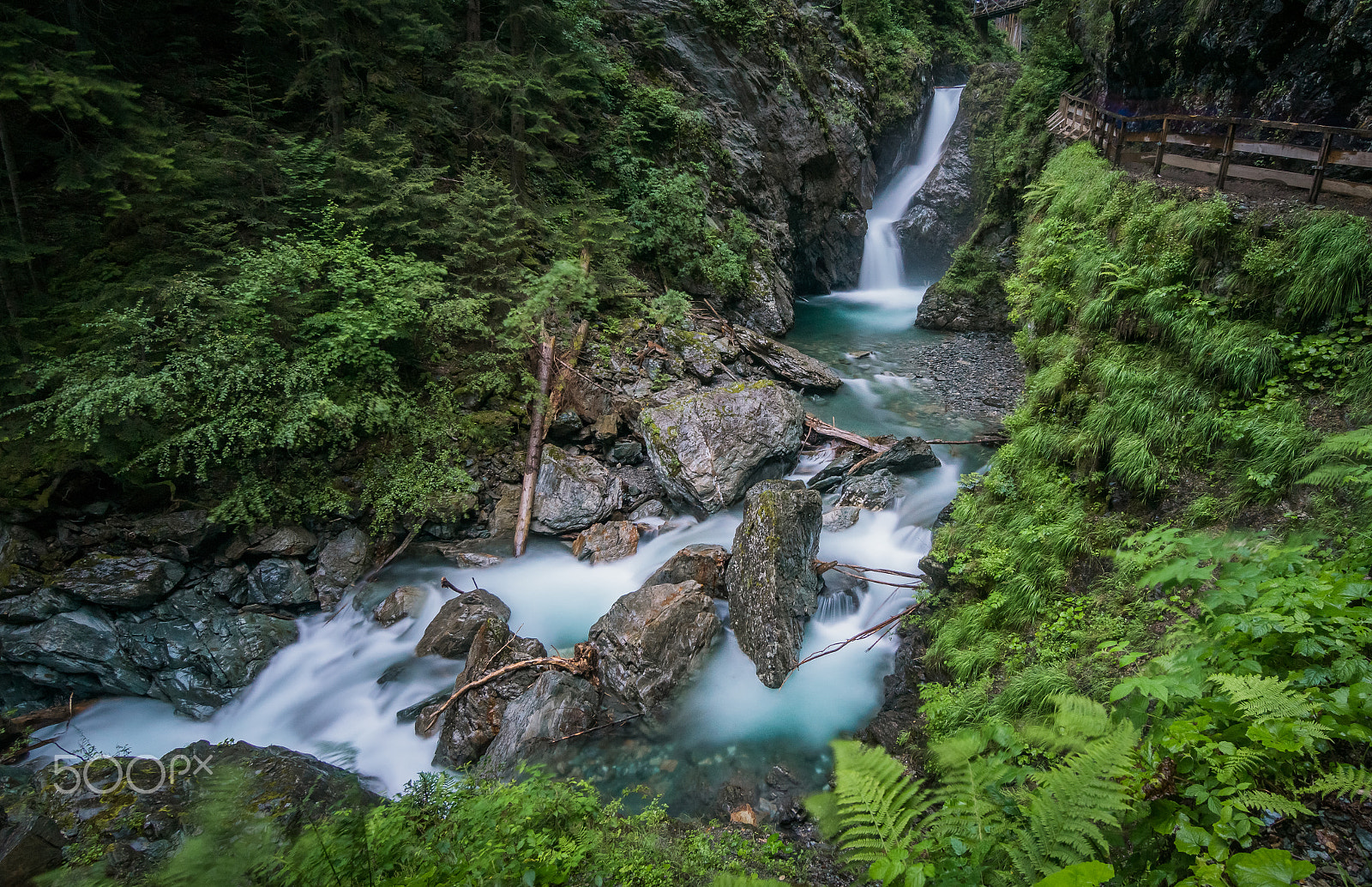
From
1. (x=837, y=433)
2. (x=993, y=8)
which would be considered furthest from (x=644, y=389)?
(x=993, y=8)

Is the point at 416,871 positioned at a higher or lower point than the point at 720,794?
higher

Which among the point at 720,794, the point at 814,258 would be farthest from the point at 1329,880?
the point at 814,258

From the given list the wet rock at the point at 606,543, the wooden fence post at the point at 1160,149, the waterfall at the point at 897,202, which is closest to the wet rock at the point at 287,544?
the wet rock at the point at 606,543

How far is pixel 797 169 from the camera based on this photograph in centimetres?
1905

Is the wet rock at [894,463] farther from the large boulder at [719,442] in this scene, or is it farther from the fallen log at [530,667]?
the fallen log at [530,667]

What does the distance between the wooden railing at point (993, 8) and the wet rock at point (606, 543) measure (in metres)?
40.4

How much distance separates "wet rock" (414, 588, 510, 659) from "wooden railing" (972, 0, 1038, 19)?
42.6 metres

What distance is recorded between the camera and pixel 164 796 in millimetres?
5359

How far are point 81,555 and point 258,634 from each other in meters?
2.37

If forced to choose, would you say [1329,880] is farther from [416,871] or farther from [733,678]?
[733,678]

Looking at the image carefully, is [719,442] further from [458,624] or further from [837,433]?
[458,624]

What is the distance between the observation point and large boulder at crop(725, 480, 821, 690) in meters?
7.09

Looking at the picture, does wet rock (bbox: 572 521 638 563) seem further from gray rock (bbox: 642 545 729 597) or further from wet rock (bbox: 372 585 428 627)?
wet rock (bbox: 372 585 428 627)

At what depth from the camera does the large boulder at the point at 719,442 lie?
962cm
